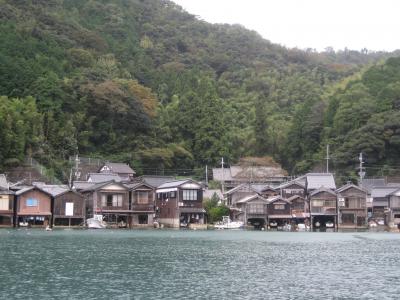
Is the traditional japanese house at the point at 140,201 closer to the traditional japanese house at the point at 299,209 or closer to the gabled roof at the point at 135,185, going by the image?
the gabled roof at the point at 135,185

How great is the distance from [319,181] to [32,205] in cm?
2983

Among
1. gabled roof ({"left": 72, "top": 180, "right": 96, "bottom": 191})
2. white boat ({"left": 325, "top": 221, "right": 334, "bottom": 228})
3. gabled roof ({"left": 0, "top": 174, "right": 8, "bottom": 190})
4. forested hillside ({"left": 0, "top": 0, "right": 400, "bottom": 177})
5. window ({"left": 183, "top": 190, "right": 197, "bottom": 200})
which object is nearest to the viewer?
gabled roof ({"left": 0, "top": 174, "right": 8, "bottom": 190})

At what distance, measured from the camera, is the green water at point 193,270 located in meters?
21.0

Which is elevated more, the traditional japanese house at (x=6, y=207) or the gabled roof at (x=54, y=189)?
the gabled roof at (x=54, y=189)

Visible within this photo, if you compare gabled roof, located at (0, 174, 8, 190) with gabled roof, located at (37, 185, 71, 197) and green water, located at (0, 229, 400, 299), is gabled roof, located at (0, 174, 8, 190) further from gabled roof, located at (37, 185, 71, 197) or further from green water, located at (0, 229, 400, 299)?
green water, located at (0, 229, 400, 299)

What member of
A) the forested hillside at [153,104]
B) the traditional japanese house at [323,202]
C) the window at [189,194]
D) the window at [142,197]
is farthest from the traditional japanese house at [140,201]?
the traditional japanese house at [323,202]

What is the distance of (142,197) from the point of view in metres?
60.6

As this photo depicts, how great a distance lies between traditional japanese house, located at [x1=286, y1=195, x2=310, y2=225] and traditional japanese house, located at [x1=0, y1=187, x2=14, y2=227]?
2726 cm

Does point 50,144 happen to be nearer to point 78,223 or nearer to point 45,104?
point 45,104

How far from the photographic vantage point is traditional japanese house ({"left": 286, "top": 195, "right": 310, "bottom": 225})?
6512 centimetres

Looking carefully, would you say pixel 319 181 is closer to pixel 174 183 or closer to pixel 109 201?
pixel 174 183

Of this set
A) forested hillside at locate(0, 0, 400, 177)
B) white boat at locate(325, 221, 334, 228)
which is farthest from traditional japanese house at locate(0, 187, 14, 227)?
white boat at locate(325, 221, 334, 228)

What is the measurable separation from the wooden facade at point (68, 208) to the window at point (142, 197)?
5539 mm

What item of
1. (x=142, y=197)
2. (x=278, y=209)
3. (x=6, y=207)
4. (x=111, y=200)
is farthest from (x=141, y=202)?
(x=278, y=209)
